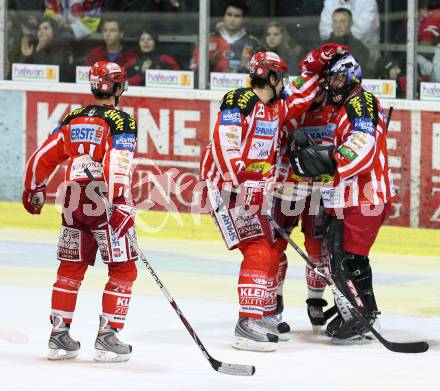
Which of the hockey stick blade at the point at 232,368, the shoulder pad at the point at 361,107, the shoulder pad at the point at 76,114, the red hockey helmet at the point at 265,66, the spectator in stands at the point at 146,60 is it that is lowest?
the hockey stick blade at the point at 232,368

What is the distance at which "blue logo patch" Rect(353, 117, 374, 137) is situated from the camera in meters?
7.99

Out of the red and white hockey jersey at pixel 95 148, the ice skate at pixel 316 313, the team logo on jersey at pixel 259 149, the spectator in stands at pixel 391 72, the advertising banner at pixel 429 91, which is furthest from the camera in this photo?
the spectator in stands at pixel 391 72

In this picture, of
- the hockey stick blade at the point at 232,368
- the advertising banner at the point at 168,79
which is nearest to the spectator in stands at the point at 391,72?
the advertising banner at the point at 168,79

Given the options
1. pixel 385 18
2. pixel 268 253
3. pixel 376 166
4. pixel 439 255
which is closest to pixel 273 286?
pixel 268 253

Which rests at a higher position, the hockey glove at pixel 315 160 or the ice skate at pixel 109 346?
the hockey glove at pixel 315 160

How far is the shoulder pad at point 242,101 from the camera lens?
800cm

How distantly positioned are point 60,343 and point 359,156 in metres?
1.75

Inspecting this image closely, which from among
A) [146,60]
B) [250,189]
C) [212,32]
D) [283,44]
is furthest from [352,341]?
[146,60]

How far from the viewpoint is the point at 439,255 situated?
10.7 metres

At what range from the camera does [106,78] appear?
7.57m

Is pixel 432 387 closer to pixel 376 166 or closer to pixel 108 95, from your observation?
pixel 376 166

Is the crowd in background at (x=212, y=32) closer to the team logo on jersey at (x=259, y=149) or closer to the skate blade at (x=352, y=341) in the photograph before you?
the team logo on jersey at (x=259, y=149)

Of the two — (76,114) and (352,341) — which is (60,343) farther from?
(352,341)

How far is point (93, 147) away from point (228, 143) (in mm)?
796
